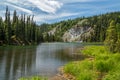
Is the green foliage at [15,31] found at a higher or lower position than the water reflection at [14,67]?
higher

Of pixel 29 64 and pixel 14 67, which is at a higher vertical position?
pixel 14 67

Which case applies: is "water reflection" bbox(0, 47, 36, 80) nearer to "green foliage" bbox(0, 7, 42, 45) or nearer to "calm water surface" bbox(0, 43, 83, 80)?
"calm water surface" bbox(0, 43, 83, 80)

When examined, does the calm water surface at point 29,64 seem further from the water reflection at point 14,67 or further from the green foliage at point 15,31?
the green foliage at point 15,31

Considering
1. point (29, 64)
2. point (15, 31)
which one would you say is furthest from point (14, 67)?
point (15, 31)

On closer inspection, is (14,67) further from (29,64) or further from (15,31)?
(15,31)

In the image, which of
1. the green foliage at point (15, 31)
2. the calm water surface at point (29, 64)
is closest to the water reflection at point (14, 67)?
the calm water surface at point (29, 64)

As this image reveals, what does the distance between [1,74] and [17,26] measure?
9815 cm

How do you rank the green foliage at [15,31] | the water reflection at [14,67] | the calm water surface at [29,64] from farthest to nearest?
the green foliage at [15,31] < the calm water surface at [29,64] < the water reflection at [14,67]

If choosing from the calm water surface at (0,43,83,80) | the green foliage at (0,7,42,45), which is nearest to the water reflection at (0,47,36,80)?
the calm water surface at (0,43,83,80)

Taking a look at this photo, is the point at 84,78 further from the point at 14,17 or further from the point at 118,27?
the point at 14,17

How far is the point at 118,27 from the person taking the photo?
2359 inches

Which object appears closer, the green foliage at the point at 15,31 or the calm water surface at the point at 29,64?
the calm water surface at the point at 29,64

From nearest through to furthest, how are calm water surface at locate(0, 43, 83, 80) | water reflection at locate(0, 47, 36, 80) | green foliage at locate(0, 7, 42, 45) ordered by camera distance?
water reflection at locate(0, 47, 36, 80), calm water surface at locate(0, 43, 83, 80), green foliage at locate(0, 7, 42, 45)

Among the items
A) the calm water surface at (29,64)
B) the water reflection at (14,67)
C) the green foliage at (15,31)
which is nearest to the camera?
the water reflection at (14,67)
